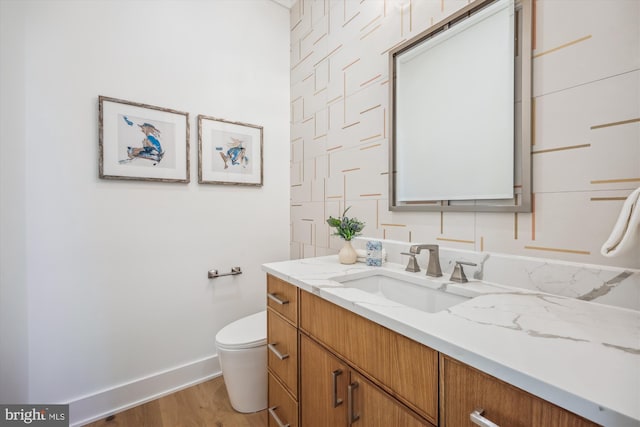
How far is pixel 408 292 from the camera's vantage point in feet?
3.81

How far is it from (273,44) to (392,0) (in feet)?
3.64

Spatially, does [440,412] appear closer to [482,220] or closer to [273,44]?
[482,220]

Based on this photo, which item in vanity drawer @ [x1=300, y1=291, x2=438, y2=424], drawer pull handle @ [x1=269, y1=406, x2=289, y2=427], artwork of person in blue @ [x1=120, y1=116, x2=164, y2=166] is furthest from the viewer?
artwork of person in blue @ [x1=120, y1=116, x2=164, y2=166]

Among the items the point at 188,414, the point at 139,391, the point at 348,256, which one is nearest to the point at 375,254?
the point at 348,256

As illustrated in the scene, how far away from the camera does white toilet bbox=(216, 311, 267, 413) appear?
1518 millimetres

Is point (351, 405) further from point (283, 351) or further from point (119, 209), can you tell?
point (119, 209)

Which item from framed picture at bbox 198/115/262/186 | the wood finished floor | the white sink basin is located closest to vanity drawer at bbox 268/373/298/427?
the wood finished floor

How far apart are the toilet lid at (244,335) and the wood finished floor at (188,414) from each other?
0.43 metres

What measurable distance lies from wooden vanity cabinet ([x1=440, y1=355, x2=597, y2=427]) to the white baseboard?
1792 mm

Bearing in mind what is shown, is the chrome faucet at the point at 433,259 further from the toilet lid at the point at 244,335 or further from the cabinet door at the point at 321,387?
the toilet lid at the point at 244,335

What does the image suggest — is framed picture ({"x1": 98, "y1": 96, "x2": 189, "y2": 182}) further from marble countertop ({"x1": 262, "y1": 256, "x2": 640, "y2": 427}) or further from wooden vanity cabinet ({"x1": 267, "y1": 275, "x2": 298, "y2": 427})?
marble countertop ({"x1": 262, "y1": 256, "x2": 640, "y2": 427})

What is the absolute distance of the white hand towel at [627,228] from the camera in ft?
2.22

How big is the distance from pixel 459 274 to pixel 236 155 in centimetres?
163

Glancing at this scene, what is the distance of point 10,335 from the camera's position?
53.6 inches
